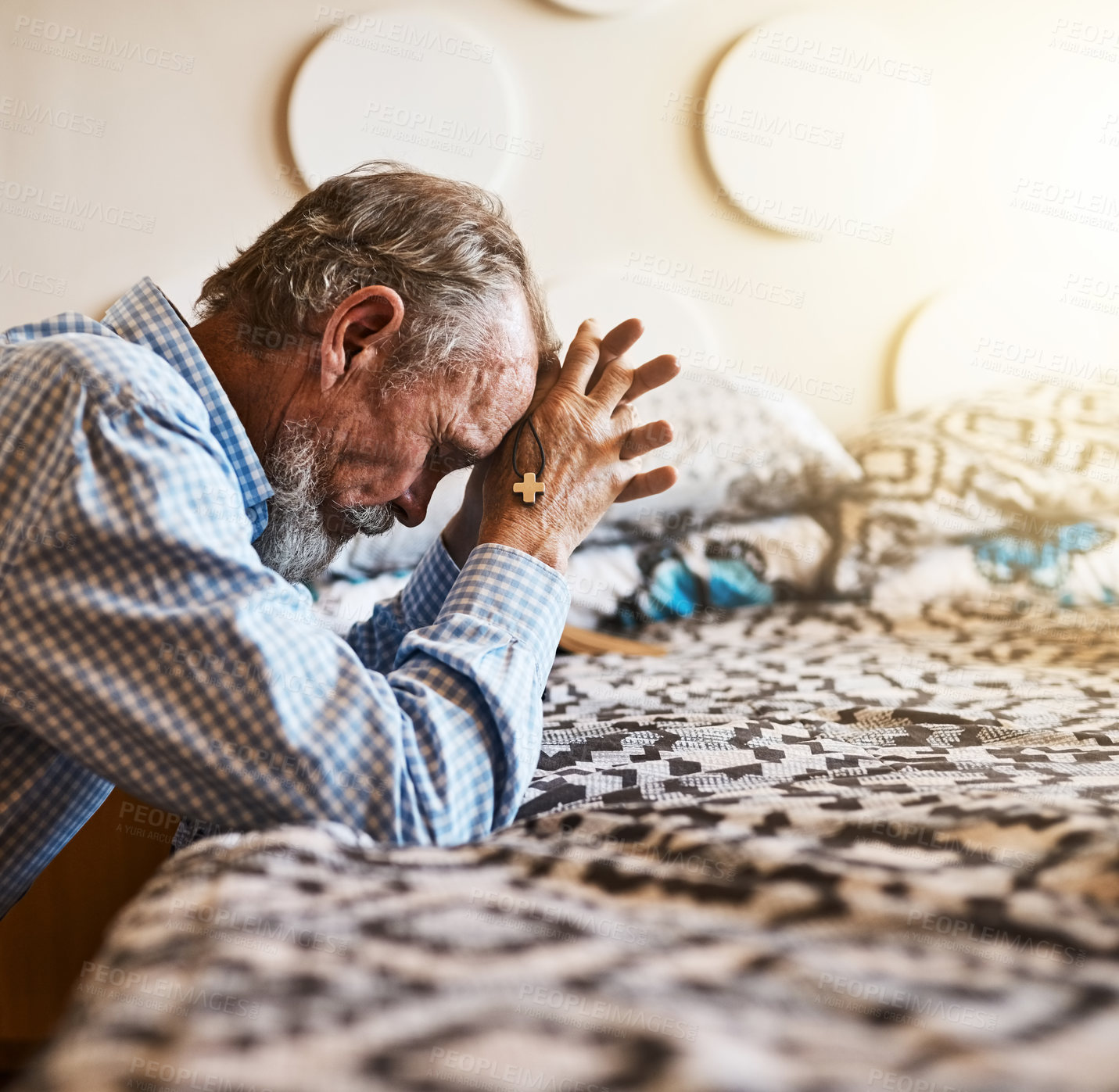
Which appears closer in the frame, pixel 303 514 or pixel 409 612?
pixel 303 514

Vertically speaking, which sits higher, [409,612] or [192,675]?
[192,675]

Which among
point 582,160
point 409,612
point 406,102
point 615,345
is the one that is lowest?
point 409,612

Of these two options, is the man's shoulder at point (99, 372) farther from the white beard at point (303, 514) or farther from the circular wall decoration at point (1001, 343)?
the circular wall decoration at point (1001, 343)

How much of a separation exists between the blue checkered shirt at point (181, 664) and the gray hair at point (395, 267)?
0.97 feet

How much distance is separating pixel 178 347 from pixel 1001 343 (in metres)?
1.95

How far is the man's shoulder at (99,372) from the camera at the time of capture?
655 mm

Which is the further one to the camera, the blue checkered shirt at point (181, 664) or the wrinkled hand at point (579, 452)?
the wrinkled hand at point (579, 452)

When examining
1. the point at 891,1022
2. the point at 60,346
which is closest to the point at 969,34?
the point at 60,346

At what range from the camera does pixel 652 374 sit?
1.09 meters

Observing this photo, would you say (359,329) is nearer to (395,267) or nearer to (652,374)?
(395,267)

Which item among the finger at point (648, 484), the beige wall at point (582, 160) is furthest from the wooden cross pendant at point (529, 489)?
the beige wall at point (582, 160)

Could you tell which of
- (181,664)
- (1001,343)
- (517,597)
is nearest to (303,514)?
(517,597)

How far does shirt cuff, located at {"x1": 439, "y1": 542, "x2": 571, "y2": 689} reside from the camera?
2.53 feet

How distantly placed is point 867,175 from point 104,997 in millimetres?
2263
